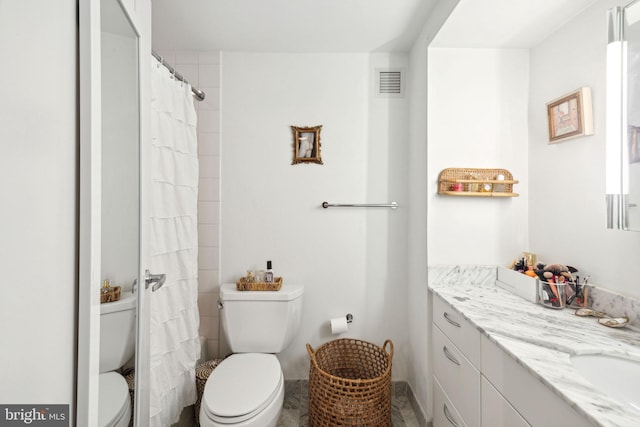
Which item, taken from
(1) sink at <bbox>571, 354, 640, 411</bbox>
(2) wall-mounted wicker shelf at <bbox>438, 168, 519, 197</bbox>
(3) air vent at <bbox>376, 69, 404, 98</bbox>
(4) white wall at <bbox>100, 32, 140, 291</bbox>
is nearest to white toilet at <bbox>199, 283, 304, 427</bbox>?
(4) white wall at <bbox>100, 32, 140, 291</bbox>

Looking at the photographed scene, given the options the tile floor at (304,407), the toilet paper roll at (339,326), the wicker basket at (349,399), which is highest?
the toilet paper roll at (339,326)

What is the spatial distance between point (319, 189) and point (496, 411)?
149 cm

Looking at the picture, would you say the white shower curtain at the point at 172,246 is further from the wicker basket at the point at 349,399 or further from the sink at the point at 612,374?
the sink at the point at 612,374

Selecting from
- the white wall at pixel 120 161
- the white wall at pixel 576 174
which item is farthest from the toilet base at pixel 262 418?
the white wall at pixel 576 174

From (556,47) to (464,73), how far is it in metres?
0.43

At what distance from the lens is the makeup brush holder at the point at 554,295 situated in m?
1.40

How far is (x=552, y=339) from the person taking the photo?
106 cm

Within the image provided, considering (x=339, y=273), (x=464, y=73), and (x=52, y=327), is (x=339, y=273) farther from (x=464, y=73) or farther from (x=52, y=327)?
(x=52, y=327)

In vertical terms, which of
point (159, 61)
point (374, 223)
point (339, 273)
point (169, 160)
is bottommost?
point (339, 273)

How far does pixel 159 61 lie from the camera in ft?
4.99

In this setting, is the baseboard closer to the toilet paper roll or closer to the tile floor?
the tile floor

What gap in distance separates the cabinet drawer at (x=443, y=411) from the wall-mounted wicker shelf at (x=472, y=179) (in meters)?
1.01

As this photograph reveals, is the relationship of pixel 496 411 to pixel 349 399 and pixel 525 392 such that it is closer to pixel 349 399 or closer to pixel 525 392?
pixel 525 392

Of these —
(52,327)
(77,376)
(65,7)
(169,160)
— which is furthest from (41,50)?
(169,160)
